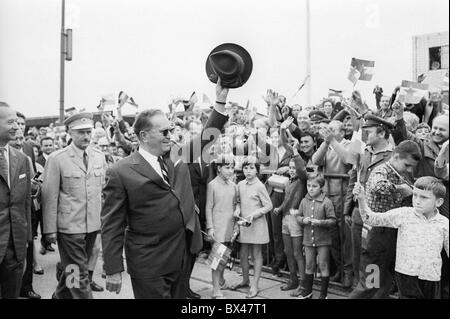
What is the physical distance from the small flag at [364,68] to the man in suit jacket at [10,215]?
3.62 m

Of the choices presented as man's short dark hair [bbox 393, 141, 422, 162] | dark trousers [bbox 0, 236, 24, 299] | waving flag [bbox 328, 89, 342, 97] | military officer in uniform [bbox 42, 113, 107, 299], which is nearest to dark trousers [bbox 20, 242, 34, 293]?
military officer in uniform [bbox 42, 113, 107, 299]

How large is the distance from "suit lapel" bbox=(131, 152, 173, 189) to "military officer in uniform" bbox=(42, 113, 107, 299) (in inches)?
66.1

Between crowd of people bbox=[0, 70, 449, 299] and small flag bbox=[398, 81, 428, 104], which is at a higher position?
small flag bbox=[398, 81, 428, 104]

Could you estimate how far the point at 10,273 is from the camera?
3.76 metres

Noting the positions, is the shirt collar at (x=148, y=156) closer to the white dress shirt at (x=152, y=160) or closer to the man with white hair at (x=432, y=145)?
the white dress shirt at (x=152, y=160)

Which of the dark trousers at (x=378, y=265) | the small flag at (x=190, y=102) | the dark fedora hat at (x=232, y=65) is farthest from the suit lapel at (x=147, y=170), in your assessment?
the small flag at (x=190, y=102)

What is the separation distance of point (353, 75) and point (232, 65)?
2.58 m

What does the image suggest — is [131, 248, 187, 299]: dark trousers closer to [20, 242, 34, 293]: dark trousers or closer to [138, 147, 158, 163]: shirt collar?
[138, 147, 158, 163]: shirt collar

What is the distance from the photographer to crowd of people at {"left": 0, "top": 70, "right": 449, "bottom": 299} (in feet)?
10.5

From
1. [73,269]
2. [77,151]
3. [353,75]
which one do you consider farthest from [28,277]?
[353,75]

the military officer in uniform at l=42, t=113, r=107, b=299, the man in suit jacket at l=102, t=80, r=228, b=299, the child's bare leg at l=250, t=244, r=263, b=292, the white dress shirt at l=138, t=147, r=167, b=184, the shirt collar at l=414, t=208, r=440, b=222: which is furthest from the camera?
the child's bare leg at l=250, t=244, r=263, b=292

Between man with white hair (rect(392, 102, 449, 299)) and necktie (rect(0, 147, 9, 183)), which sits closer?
man with white hair (rect(392, 102, 449, 299))
